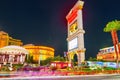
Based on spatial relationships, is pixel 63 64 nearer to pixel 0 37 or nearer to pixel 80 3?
pixel 80 3

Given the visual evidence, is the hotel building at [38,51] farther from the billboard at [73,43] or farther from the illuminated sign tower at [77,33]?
the illuminated sign tower at [77,33]

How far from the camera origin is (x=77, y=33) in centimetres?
6234

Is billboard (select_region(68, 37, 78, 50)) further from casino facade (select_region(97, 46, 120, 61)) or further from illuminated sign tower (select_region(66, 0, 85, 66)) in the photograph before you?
casino facade (select_region(97, 46, 120, 61))

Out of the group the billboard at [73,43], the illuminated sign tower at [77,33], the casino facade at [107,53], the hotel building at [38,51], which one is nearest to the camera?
the illuminated sign tower at [77,33]

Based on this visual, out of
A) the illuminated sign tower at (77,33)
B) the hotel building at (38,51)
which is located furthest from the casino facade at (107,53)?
the illuminated sign tower at (77,33)

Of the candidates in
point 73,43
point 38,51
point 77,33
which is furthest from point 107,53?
point 77,33

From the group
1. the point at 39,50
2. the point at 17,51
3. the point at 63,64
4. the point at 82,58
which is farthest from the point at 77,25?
the point at 39,50

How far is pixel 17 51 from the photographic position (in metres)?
91.1

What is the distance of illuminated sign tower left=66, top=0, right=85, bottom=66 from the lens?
60.2 m

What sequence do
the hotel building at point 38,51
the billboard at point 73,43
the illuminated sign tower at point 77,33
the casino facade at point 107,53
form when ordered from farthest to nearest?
the hotel building at point 38,51 < the casino facade at point 107,53 < the billboard at point 73,43 < the illuminated sign tower at point 77,33

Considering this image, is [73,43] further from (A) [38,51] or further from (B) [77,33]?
(A) [38,51]

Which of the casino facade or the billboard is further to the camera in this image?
the casino facade

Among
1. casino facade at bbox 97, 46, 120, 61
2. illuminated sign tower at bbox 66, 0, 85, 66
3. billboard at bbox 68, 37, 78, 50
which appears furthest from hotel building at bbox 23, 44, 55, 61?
illuminated sign tower at bbox 66, 0, 85, 66

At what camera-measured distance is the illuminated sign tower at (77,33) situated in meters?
60.2
